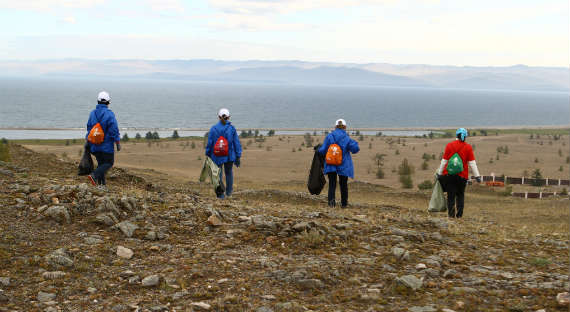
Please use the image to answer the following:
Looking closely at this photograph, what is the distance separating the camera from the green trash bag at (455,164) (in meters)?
9.66

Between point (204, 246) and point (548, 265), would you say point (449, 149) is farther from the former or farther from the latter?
point (204, 246)

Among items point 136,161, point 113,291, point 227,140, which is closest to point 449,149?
point 227,140

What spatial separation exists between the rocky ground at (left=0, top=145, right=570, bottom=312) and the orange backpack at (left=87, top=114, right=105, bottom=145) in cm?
129

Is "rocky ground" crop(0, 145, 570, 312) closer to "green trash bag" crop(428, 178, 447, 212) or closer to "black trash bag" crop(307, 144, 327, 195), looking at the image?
"green trash bag" crop(428, 178, 447, 212)

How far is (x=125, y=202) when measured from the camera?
24.3 feet

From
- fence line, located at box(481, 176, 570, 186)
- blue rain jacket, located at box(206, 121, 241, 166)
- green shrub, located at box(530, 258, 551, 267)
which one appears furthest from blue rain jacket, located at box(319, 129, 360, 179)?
fence line, located at box(481, 176, 570, 186)

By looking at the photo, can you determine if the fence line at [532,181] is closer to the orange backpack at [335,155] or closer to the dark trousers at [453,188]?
the dark trousers at [453,188]

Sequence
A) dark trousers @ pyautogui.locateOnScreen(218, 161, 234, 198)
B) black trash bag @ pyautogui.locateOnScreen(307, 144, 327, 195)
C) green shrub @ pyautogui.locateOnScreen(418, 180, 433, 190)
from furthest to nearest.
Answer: green shrub @ pyautogui.locateOnScreen(418, 180, 433, 190)
black trash bag @ pyautogui.locateOnScreen(307, 144, 327, 195)
dark trousers @ pyautogui.locateOnScreen(218, 161, 234, 198)

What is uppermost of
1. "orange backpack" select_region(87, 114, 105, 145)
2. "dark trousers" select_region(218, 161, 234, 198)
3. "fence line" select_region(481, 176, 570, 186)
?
"orange backpack" select_region(87, 114, 105, 145)

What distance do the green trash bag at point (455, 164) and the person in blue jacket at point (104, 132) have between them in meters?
6.17

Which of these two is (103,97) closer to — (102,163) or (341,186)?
(102,163)

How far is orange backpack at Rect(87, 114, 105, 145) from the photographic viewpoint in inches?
366

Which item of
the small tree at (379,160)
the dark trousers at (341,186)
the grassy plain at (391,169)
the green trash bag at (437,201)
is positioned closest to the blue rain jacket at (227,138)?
the dark trousers at (341,186)

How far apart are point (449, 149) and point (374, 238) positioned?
3663 mm
